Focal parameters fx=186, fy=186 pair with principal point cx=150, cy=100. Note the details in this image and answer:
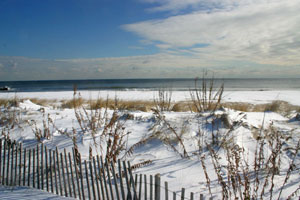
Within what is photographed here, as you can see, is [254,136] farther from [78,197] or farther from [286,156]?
[78,197]

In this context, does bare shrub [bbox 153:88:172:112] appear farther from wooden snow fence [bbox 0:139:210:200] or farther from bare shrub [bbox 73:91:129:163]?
wooden snow fence [bbox 0:139:210:200]

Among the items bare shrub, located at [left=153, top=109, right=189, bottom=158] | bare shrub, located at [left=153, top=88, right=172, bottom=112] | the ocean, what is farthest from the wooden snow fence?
the ocean

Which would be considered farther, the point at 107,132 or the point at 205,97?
the point at 205,97

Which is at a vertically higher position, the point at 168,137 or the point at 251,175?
the point at 168,137

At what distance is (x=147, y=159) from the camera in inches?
152

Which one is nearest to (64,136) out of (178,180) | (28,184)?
(28,184)

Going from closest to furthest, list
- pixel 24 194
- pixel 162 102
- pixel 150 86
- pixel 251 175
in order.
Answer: pixel 24 194 → pixel 251 175 → pixel 162 102 → pixel 150 86

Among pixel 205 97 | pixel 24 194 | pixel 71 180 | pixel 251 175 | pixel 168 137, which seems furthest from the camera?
pixel 205 97

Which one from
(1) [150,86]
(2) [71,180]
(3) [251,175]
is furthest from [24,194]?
(1) [150,86]

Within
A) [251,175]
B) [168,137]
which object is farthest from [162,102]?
[251,175]

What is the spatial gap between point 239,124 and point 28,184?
4.91m

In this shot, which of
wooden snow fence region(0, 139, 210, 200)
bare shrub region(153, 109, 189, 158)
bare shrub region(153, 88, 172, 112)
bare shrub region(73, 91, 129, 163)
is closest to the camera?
wooden snow fence region(0, 139, 210, 200)

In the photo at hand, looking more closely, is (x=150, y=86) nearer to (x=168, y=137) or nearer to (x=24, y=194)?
(x=168, y=137)

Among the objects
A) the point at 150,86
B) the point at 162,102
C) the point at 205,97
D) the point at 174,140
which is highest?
the point at 150,86
